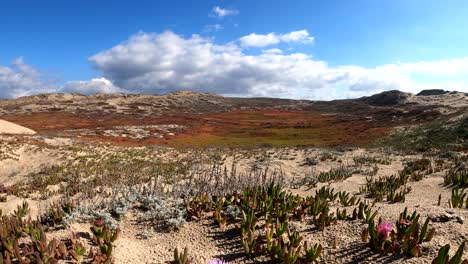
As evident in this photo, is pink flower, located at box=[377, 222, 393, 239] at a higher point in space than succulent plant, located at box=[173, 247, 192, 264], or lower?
higher

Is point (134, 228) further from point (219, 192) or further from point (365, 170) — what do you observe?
point (365, 170)

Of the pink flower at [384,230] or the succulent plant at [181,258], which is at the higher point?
the pink flower at [384,230]

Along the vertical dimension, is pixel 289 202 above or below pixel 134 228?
above

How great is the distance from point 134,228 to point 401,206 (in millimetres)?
6658

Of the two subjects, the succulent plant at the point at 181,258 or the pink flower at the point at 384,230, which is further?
the pink flower at the point at 384,230

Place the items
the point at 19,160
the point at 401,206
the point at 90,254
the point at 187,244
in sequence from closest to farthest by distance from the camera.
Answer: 1. the point at 90,254
2. the point at 187,244
3. the point at 401,206
4. the point at 19,160

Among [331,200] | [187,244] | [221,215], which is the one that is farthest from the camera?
[331,200]

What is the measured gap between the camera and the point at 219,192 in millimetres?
10328

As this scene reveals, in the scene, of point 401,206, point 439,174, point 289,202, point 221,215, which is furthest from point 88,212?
point 439,174

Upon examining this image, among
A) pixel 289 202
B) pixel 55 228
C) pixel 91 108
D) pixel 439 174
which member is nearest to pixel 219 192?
pixel 289 202

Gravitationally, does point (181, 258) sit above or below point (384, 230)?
below

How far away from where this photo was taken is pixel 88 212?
8711 millimetres

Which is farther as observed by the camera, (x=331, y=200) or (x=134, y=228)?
(x=331, y=200)

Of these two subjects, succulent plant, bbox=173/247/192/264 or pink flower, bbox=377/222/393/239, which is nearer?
succulent plant, bbox=173/247/192/264
